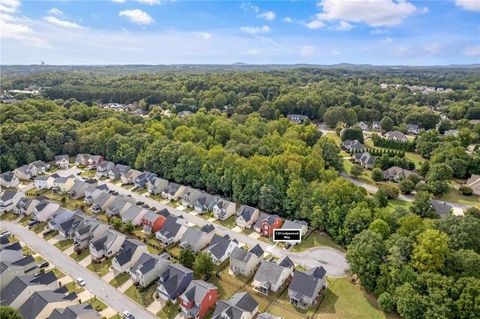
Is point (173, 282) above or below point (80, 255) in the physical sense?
above

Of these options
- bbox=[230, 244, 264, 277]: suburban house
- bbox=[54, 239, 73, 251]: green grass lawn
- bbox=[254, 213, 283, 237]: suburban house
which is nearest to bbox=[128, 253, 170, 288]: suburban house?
bbox=[230, 244, 264, 277]: suburban house

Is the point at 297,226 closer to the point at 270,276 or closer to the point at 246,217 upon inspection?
the point at 246,217

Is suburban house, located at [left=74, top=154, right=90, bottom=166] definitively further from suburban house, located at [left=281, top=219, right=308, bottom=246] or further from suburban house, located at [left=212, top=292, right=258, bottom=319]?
suburban house, located at [left=212, top=292, right=258, bottom=319]

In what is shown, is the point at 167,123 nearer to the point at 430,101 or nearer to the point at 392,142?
the point at 392,142

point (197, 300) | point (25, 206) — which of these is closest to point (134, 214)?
point (25, 206)

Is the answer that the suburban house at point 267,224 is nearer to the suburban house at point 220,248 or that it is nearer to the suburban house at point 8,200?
the suburban house at point 220,248

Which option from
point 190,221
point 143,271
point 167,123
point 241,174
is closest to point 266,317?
point 143,271
